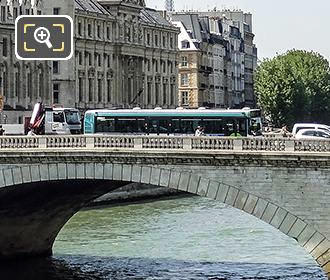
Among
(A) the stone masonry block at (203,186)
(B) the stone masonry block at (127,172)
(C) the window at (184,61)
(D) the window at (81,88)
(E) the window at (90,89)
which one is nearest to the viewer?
(A) the stone masonry block at (203,186)

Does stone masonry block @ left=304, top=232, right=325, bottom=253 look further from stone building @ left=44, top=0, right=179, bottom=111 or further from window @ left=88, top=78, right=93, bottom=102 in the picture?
window @ left=88, top=78, right=93, bottom=102

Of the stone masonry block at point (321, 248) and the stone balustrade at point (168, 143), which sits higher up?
the stone balustrade at point (168, 143)

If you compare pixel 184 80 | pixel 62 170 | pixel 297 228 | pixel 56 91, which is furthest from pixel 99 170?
pixel 184 80

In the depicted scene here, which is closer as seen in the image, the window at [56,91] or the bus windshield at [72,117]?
the bus windshield at [72,117]

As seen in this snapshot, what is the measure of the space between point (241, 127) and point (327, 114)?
75057mm

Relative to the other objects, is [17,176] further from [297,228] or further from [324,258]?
[324,258]

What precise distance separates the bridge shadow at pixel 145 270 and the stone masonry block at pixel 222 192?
22.9 ft

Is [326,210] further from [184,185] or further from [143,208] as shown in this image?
[143,208]

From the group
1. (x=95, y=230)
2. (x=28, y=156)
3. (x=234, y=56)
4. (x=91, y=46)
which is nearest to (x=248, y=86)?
(x=234, y=56)

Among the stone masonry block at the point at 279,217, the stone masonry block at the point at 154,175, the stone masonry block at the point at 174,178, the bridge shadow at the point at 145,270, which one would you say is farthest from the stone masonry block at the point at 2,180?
the stone masonry block at the point at 279,217

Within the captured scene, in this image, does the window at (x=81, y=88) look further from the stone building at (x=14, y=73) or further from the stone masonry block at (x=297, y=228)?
the stone masonry block at (x=297, y=228)

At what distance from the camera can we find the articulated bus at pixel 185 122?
5272cm

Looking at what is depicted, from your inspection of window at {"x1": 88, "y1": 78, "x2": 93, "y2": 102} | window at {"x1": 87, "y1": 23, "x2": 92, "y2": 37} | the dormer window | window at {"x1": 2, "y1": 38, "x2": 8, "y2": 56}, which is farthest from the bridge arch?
the dormer window

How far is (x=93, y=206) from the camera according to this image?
68500 millimetres
